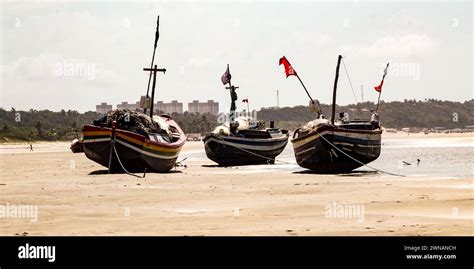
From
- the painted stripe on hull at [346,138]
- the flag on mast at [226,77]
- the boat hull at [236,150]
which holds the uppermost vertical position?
the flag on mast at [226,77]

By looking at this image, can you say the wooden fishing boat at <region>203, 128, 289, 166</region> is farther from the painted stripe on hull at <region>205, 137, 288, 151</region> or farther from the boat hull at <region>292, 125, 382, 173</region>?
the boat hull at <region>292, 125, 382, 173</region>

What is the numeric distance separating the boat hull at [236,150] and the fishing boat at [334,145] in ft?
24.8

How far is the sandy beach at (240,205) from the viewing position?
45.2ft

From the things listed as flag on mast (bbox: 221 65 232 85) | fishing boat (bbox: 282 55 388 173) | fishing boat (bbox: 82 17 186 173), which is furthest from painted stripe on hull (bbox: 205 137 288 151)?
fishing boat (bbox: 82 17 186 173)

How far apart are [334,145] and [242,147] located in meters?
10.8

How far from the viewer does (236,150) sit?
43875 millimetres

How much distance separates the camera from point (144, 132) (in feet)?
111

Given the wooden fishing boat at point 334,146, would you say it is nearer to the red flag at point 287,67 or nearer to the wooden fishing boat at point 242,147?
the red flag at point 287,67

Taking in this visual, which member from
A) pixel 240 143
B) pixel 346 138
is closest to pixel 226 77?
pixel 240 143

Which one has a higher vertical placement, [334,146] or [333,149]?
[334,146]

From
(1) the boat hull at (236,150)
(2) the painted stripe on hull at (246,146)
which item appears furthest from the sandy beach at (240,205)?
(2) the painted stripe on hull at (246,146)

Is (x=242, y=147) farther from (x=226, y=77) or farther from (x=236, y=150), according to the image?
(x=226, y=77)

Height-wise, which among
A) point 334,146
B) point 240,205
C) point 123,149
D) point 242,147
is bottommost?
point 240,205
